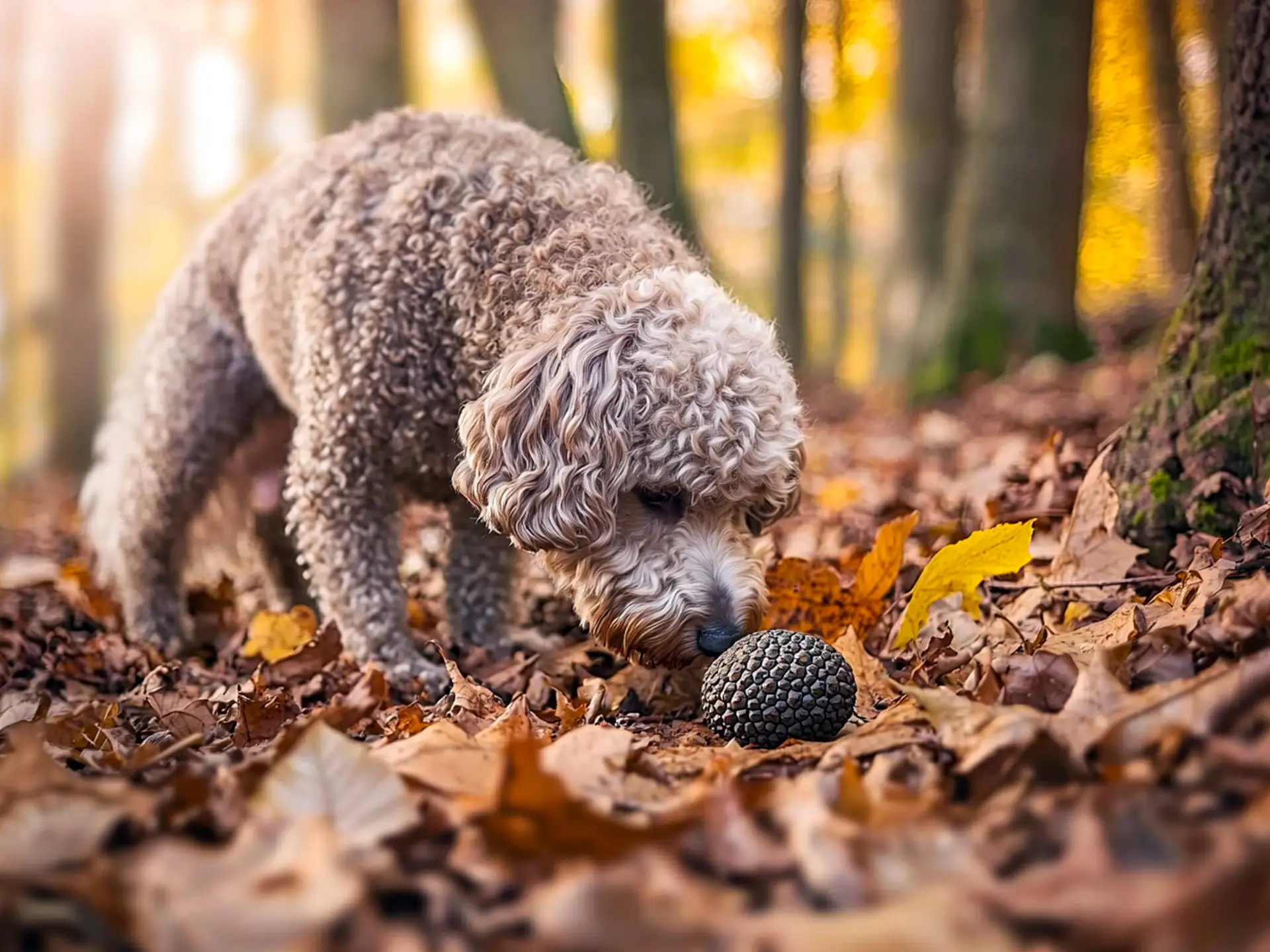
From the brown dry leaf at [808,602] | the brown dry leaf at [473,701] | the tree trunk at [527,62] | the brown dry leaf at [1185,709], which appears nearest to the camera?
the brown dry leaf at [1185,709]

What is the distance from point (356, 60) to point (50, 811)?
6.83 meters

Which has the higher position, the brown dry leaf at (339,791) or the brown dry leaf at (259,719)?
the brown dry leaf at (339,791)

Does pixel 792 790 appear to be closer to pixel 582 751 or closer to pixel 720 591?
pixel 582 751

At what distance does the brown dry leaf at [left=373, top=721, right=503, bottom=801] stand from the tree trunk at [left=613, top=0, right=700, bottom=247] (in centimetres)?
758

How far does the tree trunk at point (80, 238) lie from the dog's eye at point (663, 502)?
10.8 metres

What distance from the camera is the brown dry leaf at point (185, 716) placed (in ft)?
9.61

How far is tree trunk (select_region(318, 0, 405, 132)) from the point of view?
769cm

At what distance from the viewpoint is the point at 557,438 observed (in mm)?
3152

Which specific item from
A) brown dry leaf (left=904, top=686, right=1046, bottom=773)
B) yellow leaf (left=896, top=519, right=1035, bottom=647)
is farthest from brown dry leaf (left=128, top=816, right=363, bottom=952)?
yellow leaf (left=896, top=519, right=1035, bottom=647)

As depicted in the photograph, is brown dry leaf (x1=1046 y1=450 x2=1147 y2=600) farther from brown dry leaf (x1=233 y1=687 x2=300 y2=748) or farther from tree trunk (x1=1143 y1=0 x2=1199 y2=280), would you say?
tree trunk (x1=1143 y1=0 x2=1199 y2=280)

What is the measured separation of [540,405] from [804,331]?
39.5 feet

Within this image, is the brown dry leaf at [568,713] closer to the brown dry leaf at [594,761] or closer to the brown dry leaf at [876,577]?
the brown dry leaf at [594,761]

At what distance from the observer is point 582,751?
7.26ft

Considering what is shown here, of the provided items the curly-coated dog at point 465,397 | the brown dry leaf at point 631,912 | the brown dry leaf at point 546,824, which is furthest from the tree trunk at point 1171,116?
the brown dry leaf at point 631,912
